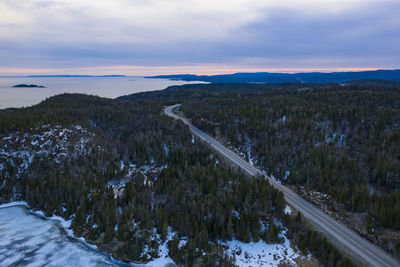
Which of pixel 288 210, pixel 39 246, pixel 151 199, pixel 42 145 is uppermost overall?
pixel 42 145

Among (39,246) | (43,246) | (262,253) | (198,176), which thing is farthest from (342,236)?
(39,246)

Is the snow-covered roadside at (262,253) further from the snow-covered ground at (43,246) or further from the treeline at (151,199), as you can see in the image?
the snow-covered ground at (43,246)

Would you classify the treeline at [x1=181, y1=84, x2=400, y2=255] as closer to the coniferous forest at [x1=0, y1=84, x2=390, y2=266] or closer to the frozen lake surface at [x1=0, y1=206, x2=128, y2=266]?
the coniferous forest at [x1=0, y1=84, x2=390, y2=266]

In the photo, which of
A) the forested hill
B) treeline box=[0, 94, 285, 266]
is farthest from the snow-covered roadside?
treeline box=[0, 94, 285, 266]

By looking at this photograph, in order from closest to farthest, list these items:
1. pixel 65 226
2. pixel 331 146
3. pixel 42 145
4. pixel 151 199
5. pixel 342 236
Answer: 1. pixel 342 236
2. pixel 65 226
3. pixel 151 199
4. pixel 42 145
5. pixel 331 146

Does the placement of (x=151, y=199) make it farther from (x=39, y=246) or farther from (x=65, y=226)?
(x=39, y=246)

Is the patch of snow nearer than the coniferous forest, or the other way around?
the coniferous forest

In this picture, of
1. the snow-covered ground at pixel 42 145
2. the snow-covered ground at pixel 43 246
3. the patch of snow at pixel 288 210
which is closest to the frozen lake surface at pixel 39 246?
the snow-covered ground at pixel 43 246
